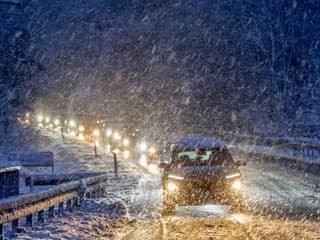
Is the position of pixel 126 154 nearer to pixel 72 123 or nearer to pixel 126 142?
pixel 126 142

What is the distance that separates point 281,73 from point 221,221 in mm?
41461

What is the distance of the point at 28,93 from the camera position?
45500mm

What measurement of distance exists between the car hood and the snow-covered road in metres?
0.92

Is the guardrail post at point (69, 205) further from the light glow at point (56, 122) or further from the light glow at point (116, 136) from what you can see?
the light glow at point (56, 122)

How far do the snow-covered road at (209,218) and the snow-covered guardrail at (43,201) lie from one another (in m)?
0.36

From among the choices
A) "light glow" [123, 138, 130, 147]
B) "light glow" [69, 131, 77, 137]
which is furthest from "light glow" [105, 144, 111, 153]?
"light glow" [69, 131, 77, 137]

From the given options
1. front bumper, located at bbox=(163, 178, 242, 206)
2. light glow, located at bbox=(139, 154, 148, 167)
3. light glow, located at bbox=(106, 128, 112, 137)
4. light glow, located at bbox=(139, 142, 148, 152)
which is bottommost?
front bumper, located at bbox=(163, 178, 242, 206)

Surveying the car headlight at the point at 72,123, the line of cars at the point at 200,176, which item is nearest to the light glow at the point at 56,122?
the car headlight at the point at 72,123

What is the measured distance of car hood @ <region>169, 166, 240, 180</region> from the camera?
11.5m

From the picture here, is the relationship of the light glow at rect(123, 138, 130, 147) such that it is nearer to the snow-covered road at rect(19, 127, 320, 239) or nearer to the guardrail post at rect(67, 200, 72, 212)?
the snow-covered road at rect(19, 127, 320, 239)

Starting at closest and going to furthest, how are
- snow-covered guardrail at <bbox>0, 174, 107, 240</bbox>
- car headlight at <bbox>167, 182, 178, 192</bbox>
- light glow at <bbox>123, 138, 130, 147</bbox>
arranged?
snow-covered guardrail at <bbox>0, 174, 107, 240</bbox>, car headlight at <bbox>167, 182, 178, 192</bbox>, light glow at <bbox>123, 138, 130, 147</bbox>

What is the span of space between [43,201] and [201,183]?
339 cm

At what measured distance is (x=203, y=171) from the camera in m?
11.6

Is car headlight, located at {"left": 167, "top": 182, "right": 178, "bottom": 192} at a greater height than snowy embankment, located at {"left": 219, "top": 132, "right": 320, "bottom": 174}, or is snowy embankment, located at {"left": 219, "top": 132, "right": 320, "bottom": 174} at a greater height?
snowy embankment, located at {"left": 219, "top": 132, "right": 320, "bottom": 174}
